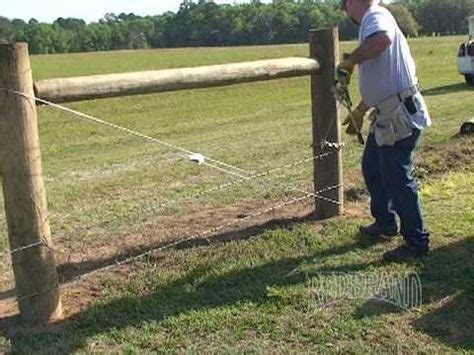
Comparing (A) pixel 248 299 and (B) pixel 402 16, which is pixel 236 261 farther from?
(B) pixel 402 16

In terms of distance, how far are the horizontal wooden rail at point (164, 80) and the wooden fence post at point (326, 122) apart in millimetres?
110

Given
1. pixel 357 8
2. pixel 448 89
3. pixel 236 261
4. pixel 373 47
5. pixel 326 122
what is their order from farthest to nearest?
pixel 448 89, pixel 326 122, pixel 236 261, pixel 357 8, pixel 373 47

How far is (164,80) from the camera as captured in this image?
15.5 ft

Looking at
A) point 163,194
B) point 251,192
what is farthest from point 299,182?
point 163,194

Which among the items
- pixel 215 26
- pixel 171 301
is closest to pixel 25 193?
pixel 171 301

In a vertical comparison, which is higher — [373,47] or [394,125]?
[373,47]

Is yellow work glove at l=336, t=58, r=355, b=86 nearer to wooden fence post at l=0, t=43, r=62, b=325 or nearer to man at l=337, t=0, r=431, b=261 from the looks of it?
man at l=337, t=0, r=431, b=261

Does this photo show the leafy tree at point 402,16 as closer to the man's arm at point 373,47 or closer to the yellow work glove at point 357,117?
the yellow work glove at point 357,117

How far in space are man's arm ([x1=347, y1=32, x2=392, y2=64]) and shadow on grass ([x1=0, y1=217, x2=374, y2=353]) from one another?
4.29 ft

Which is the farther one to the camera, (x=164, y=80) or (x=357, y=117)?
(x=357, y=117)

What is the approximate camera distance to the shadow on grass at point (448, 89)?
17033mm

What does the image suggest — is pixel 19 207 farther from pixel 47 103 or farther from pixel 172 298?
pixel 172 298

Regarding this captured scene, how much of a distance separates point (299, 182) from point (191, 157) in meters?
2.52

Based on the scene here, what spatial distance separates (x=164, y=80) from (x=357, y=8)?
4.26ft
